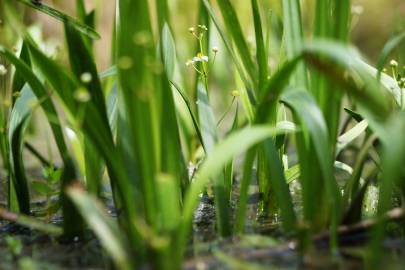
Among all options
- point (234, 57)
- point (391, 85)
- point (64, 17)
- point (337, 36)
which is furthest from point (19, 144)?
point (391, 85)

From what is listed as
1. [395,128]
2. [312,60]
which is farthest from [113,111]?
[395,128]

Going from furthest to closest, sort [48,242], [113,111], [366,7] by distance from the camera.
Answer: [366,7], [113,111], [48,242]

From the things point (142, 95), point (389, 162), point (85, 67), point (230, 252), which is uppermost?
point (85, 67)

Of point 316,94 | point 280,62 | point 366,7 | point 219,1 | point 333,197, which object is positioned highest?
point 366,7

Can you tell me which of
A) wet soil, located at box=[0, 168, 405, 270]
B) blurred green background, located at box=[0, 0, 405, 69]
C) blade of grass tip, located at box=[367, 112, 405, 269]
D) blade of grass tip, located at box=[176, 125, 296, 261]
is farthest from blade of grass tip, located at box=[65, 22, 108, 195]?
blurred green background, located at box=[0, 0, 405, 69]

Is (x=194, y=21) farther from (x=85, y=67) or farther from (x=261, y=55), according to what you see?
(x=85, y=67)

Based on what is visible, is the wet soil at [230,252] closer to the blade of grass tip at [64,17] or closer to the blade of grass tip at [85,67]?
the blade of grass tip at [85,67]

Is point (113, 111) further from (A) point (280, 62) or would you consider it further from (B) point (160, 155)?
(B) point (160, 155)

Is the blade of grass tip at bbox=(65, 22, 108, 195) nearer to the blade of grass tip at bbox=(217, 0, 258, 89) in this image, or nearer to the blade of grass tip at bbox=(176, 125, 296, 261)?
the blade of grass tip at bbox=(176, 125, 296, 261)

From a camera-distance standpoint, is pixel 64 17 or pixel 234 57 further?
pixel 234 57
